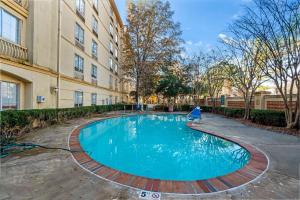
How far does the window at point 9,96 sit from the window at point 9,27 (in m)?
2.06

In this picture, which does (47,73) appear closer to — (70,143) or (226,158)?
(70,143)

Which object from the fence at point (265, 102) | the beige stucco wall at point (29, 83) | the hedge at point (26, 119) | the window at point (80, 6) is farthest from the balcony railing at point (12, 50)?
the fence at point (265, 102)

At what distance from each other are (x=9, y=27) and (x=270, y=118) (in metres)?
14.4

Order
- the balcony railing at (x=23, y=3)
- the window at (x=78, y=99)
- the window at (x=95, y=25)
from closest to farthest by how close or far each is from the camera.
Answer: the balcony railing at (x=23, y=3) → the window at (x=78, y=99) → the window at (x=95, y=25)

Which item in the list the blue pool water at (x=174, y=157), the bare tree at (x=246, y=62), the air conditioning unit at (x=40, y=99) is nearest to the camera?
the blue pool water at (x=174, y=157)

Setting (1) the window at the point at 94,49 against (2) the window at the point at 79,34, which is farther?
(1) the window at the point at 94,49

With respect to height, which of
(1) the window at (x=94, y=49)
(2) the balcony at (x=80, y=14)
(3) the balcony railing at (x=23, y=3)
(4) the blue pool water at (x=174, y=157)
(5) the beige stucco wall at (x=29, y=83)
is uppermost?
(2) the balcony at (x=80, y=14)

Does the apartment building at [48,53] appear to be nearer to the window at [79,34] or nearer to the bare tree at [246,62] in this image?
the window at [79,34]

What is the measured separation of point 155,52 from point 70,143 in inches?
796

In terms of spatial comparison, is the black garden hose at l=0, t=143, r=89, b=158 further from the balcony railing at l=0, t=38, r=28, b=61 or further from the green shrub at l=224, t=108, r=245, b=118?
the green shrub at l=224, t=108, r=245, b=118

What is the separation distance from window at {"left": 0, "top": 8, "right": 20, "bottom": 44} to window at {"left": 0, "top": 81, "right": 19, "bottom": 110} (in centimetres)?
206

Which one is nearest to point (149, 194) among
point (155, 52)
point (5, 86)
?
point (5, 86)

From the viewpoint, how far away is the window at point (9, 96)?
7.10m

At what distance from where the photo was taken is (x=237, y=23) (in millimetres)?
10586
